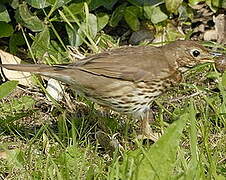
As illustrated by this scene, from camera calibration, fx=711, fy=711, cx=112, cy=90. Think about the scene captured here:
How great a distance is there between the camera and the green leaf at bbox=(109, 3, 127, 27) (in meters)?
5.06

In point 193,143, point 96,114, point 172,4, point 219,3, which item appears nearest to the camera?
point 193,143

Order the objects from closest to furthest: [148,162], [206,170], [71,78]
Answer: [148,162] → [206,170] → [71,78]

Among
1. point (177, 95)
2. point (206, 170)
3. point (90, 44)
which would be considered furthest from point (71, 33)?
point (206, 170)

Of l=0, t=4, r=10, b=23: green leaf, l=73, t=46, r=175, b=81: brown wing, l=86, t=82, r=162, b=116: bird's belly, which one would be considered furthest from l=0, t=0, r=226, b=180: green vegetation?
l=73, t=46, r=175, b=81: brown wing

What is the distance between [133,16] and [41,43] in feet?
2.26

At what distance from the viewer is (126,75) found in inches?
154

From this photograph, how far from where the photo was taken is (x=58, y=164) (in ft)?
11.6

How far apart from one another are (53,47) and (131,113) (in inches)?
48.1

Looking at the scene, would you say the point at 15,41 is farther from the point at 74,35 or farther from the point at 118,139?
the point at 118,139

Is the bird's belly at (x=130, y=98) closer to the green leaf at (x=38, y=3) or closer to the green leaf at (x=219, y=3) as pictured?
the green leaf at (x=38, y=3)

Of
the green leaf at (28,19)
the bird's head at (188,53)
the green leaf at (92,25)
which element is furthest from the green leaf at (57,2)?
the bird's head at (188,53)

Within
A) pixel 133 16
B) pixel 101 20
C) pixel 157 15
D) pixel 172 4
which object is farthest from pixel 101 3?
pixel 172 4

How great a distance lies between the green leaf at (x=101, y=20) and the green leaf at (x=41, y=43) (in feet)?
1.33

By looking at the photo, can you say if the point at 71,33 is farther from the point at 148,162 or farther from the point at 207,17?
the point at 148,162
